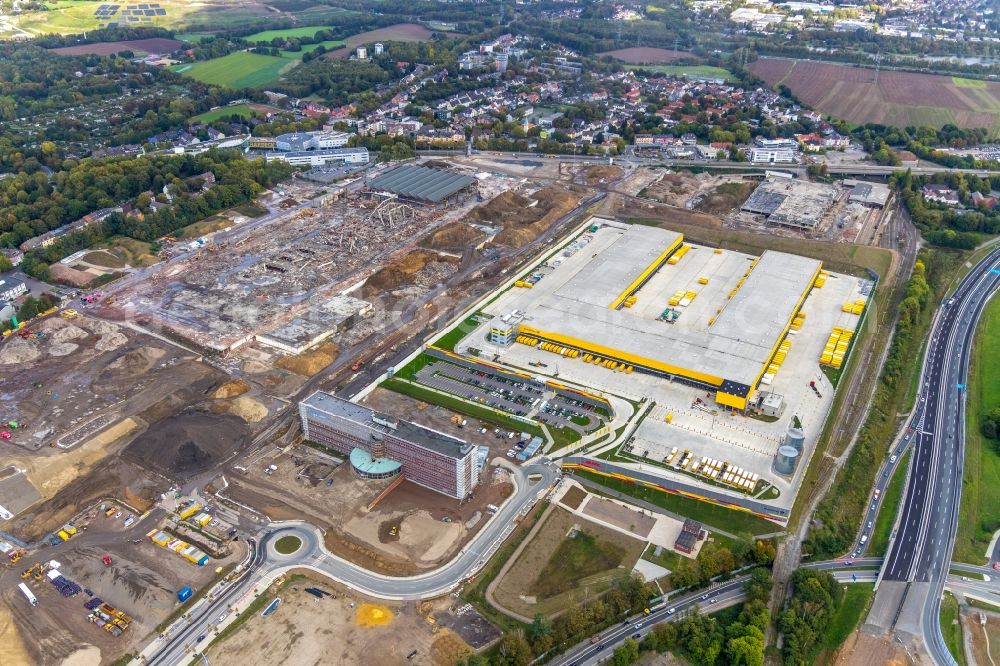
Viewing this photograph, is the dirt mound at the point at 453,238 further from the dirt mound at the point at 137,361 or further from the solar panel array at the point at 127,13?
the solar panel array at the point at 127,13

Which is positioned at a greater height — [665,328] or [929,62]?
[929,62]

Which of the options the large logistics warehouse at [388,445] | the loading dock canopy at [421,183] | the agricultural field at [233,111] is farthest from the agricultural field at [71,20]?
the large logistics warehouse at [388,445]

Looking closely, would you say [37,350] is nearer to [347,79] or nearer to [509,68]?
[347,79]

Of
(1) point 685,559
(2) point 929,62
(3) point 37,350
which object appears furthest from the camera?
(2) point 929,62

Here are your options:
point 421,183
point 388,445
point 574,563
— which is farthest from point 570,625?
point 421,183

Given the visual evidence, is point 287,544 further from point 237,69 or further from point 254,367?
point 237,69

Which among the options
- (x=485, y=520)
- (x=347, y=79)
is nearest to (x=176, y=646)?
(x=485, y=520)

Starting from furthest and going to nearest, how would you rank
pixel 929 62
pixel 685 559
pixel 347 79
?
pixel 929 62 → pixel 347 79 → pixel 685 559

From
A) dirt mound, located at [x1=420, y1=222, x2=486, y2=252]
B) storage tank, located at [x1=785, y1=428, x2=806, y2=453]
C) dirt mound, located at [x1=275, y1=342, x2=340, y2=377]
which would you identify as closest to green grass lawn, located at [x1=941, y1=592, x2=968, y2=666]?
storage tank, located at [x1=785, y1=428, x2=806, y2=453]

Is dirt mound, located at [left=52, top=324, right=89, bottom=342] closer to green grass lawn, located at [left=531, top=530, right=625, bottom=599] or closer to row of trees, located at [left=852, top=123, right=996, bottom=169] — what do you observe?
green grass lawn, located at [left=531, top=530, right=625, bottom=599]
